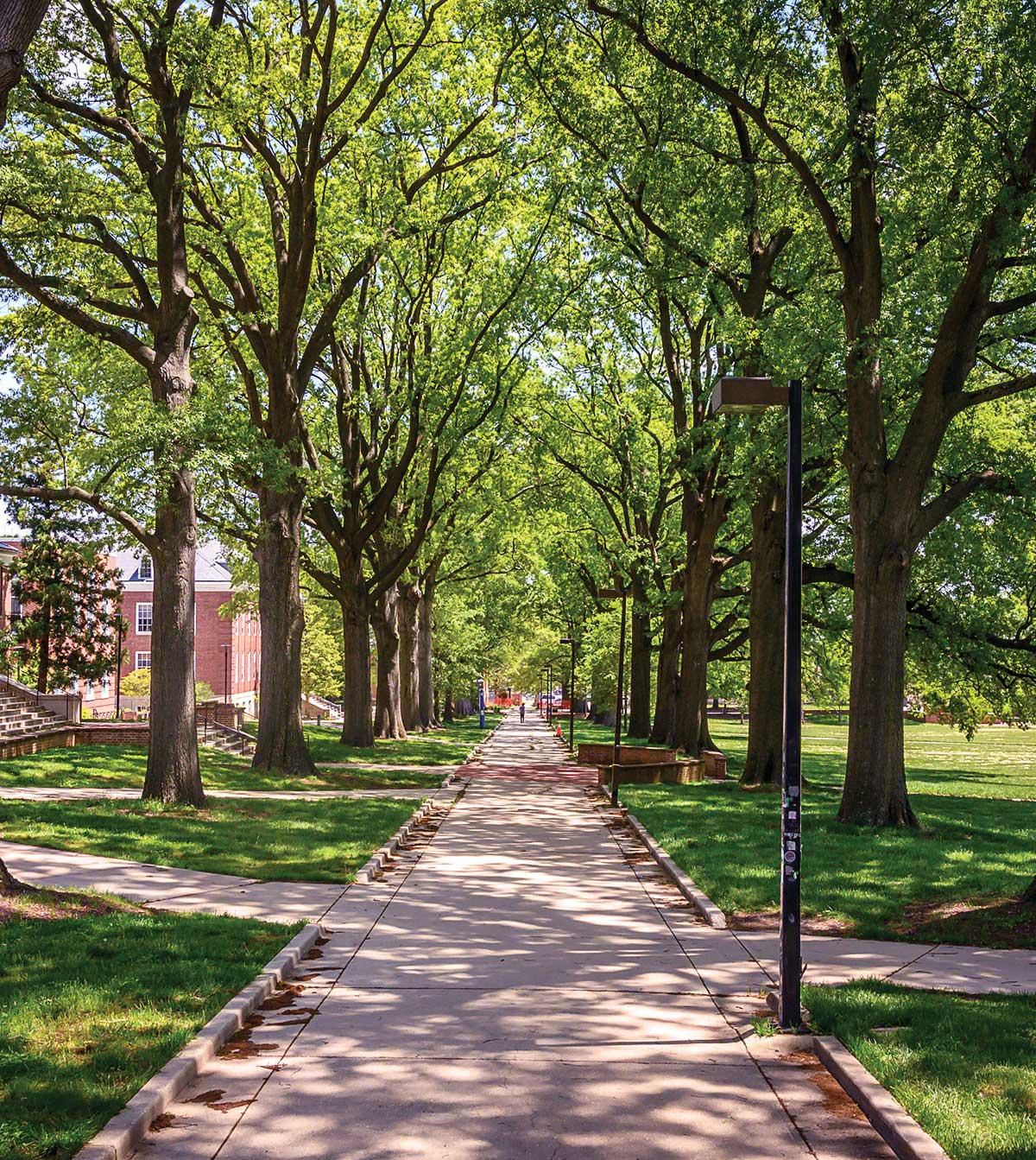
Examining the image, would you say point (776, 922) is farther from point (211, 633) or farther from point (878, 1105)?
point (211, 633)

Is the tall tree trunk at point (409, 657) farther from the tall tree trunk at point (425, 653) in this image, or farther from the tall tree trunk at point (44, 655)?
the tall tree trunk at point (44, 655)

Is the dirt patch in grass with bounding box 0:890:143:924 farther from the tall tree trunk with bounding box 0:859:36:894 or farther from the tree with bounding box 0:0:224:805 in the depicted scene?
the tree with bounding box 0:0:224:805

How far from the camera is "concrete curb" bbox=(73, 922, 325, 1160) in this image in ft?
17.4

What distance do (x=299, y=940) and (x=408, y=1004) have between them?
1.84 metres

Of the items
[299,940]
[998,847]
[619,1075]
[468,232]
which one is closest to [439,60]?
[468,232]

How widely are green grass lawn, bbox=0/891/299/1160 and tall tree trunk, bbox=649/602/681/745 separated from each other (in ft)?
95.5

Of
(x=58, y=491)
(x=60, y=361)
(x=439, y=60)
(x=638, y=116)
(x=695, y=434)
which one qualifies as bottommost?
(x=58, y=491)

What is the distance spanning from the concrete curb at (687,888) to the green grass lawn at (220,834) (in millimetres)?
3623

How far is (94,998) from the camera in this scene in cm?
741

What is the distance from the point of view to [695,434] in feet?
75.2

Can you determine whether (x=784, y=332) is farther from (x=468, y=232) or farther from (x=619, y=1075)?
(x=619, y=1075)

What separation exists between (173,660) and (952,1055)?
1341cm

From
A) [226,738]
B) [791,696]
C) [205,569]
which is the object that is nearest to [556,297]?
[226,738]

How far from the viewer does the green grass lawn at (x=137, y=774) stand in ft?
70.7
